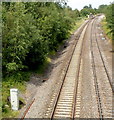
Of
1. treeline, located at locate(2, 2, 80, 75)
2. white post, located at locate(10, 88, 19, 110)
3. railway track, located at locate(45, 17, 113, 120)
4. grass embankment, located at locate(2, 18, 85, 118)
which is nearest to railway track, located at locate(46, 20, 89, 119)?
railway track, located at locate(45, 17, 113, 120)

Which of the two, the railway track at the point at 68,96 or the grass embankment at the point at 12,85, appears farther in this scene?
the grass embankment at the point at 12,85

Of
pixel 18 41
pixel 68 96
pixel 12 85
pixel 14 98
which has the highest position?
pixel 18 41

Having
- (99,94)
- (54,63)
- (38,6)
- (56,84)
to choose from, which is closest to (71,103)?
(99,94)

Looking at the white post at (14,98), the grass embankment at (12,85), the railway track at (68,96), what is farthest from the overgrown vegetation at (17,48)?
the railway track at (68,96)

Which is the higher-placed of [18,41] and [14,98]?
[18,41]

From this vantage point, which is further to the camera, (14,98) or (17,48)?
(17,48)

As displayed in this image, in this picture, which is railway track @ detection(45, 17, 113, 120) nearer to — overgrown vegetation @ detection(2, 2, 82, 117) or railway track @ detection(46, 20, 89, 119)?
railway track @ detection(46, 20, 89, 119)

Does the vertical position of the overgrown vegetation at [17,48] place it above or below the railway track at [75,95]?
above

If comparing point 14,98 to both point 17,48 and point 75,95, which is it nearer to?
point 75,95

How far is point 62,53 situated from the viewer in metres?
31.5

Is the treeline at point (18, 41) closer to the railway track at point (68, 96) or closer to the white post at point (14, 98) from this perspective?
the railway track at point (68, 96)

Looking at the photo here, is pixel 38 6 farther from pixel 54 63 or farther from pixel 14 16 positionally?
pixel 14 16

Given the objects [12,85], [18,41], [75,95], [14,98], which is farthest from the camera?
[18,41]

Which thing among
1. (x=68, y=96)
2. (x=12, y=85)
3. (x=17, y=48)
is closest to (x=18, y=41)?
(x=17, y=48)
